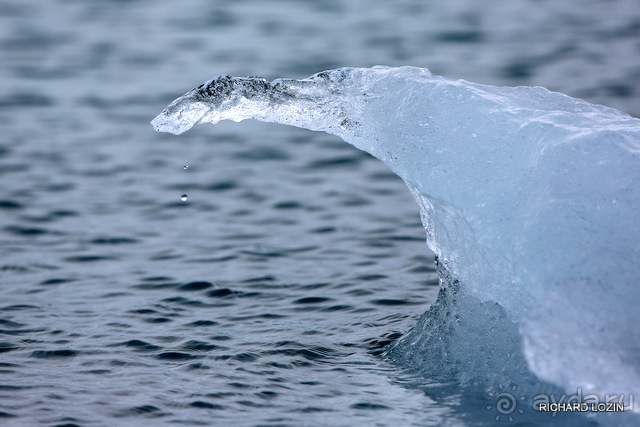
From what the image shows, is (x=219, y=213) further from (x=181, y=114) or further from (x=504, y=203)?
(x=504, y=203)

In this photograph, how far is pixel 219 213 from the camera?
24.3 feet

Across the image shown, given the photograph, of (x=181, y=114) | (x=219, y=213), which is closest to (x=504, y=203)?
(x=181, y=114)

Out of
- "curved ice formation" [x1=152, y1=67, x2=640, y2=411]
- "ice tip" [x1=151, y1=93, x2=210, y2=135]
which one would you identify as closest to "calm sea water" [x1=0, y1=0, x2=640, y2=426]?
"curved ice formation" [x1=152, y1=67, x2=640, y2=411]

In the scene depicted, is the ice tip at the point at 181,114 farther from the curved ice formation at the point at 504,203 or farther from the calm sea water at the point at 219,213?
the calm sea water at the point at 219,213

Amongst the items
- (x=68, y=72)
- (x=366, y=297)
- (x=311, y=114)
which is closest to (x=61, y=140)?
(x=68, y=72)

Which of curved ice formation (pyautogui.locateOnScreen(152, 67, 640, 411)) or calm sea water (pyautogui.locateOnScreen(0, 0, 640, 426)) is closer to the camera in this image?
curved ice formation (pyautogui.locateOnScreen(152, 67, 640, 411))

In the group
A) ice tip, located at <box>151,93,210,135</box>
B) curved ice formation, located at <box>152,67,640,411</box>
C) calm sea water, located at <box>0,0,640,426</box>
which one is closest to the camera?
curved ice formation, located at <box>152,67,640,411</box>

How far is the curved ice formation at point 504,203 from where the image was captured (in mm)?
3482

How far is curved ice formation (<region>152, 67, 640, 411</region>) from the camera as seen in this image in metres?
3.48

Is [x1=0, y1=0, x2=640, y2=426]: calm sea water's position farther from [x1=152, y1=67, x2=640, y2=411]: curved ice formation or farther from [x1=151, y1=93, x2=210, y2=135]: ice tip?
[x1=151, y1=93, x2=210, y2=135]: ice tip

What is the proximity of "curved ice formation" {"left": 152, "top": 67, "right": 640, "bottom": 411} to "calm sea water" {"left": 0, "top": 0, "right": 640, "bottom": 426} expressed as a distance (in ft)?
1.51

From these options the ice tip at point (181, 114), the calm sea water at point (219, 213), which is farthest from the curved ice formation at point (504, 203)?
the calm sea water at point (219, 213)

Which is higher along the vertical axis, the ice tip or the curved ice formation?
the ice tip

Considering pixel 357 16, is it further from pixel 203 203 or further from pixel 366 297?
pixel 366 297
